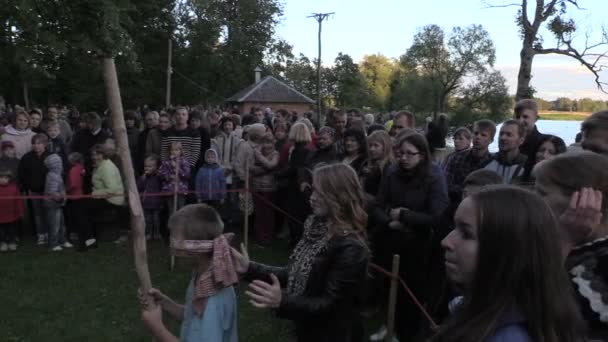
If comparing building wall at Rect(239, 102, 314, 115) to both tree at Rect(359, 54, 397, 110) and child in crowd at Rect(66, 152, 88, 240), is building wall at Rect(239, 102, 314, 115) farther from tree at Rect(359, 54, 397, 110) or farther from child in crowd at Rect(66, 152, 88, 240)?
child in crowd at Rect(66, 152, 88, 240)

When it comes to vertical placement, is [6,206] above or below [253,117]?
below

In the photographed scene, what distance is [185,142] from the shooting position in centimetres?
913

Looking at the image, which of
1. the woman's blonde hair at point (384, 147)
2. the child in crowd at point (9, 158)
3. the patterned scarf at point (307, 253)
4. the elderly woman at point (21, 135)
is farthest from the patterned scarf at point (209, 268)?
the elderly woman at point (21, 135)

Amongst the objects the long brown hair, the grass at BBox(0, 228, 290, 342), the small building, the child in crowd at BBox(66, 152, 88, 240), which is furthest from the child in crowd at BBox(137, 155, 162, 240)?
the small building

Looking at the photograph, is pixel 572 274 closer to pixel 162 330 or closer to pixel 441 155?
pixel 162 330

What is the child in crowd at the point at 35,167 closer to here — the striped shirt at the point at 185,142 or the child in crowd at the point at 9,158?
the child in crowd at the point at 9,158

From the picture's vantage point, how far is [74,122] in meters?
16.7

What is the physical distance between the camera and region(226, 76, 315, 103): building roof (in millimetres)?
51281

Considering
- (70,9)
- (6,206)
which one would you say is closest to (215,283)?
(70,9)

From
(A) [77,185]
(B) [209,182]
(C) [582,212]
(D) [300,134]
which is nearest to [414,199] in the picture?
(C) [582,212]

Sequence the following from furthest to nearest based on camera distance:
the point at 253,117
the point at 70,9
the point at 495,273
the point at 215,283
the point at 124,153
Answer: the point at 253,117, the point at 70,9, the point at 124,153, the point at 215,283, the point at 495,273

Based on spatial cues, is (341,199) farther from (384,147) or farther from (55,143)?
(55,143)

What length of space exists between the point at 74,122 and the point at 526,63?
12446 mm

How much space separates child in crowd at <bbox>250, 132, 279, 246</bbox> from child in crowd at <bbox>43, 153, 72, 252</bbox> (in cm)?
300
